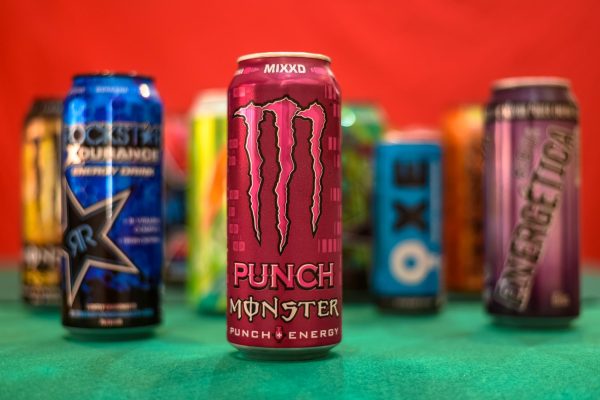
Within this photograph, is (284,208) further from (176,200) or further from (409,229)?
(176,200)

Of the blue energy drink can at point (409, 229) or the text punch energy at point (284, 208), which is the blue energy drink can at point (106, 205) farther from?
the blue energy drink can at point (409, 229)

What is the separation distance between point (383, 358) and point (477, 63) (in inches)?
68.6

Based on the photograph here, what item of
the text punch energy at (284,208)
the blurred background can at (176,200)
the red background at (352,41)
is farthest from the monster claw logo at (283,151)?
the red background at (352,41)

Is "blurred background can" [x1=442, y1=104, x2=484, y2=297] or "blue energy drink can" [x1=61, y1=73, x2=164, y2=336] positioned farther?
"blurred background can" [x1=442, y1=104, x2=484, y2=297]

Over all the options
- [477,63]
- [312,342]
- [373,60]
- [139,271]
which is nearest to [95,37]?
[373,60]

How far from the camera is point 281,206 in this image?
3.21 feet

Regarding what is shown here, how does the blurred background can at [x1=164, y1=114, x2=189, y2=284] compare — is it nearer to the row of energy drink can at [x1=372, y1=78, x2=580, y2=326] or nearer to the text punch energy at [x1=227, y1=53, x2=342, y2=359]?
the row of energy drink can at [x1=372, y1=78, x2=580, y2=326]

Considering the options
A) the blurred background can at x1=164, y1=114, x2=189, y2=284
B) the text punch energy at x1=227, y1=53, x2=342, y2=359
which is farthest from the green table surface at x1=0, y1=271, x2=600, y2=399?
the blurred background can at x1=164, y1=114, x2=189, y2=284

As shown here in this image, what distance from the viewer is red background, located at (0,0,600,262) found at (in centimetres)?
256

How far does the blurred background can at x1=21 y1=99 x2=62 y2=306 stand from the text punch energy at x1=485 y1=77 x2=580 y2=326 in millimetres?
755

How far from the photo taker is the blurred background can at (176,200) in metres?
1.88

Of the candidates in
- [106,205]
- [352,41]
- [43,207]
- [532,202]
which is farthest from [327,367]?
[352,41]

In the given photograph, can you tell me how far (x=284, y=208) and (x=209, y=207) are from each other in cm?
54

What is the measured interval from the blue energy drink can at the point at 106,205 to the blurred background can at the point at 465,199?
73 cm
